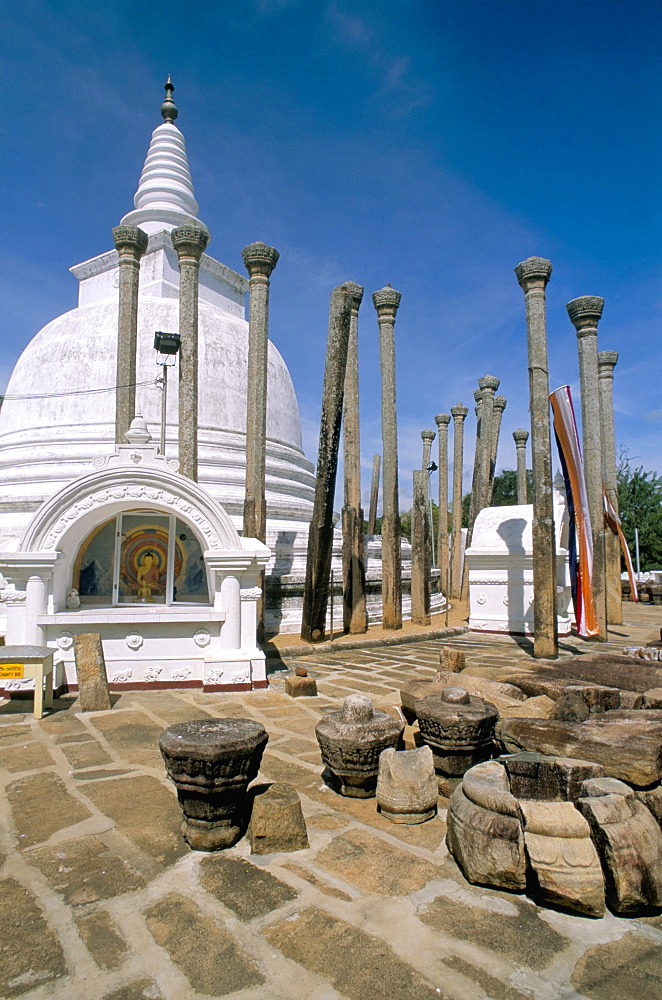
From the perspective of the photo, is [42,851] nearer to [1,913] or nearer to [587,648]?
[1,913]

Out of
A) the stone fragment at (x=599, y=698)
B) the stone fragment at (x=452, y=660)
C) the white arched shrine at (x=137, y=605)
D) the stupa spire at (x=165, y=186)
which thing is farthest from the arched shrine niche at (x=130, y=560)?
the stupa spire at (x=165, y=186)

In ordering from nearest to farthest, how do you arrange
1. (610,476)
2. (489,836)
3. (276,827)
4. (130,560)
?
(489,836)
(276,827)
(130,560)
(610,476)

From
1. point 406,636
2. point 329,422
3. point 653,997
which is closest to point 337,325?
point 329,422

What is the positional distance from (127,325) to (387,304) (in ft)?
19.7

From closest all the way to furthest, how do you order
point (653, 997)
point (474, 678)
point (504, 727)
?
point (653, 997) → point (504, 727) → point (474, 678)

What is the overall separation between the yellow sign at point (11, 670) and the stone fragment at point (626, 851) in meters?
5.73

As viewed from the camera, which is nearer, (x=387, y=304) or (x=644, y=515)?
(x=387, y=304)

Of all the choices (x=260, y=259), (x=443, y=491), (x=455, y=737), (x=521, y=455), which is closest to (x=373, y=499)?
(x=443, y=491)

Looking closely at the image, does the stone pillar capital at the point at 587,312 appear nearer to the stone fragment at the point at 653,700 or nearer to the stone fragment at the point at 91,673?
the stone fragment at the point at 653,700

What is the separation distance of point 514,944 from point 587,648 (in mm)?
9749

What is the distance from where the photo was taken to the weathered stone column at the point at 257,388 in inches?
→ 454

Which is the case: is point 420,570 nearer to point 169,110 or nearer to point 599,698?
point 599,698

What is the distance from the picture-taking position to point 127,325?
11.4m

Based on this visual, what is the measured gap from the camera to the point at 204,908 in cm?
299
